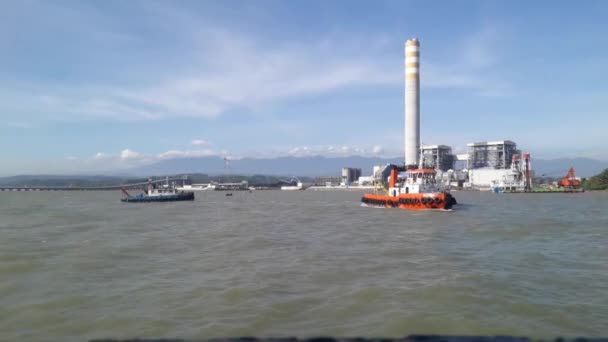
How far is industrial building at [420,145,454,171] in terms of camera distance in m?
102

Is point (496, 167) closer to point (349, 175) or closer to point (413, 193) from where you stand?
point (349, 175)

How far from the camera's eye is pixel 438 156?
335ft

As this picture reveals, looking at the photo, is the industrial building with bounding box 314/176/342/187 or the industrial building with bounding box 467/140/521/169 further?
the industrial building with bounding box 314/176/342/187

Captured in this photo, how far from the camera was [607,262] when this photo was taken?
11.6m

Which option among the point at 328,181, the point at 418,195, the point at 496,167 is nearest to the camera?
the point at 418,195

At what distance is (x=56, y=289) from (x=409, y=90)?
6796cm

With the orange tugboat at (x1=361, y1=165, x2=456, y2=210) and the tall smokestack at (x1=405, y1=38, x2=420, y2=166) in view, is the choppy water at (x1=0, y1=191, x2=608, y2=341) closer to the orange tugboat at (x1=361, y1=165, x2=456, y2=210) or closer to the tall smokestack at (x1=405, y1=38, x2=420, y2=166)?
the orange tugboat at (x1=361, y1=165, x2=456, y2=210)

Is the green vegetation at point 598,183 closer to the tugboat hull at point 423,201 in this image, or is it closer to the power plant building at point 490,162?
the power plant building at point 490,162

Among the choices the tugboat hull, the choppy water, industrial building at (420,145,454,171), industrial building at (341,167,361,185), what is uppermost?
industrial building at (420,145,454,171)

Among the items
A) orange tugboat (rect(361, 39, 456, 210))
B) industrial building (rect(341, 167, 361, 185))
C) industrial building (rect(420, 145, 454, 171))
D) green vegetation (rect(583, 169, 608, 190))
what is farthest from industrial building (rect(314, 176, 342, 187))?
orange tugboat (rect(361, 39, 456, 210))

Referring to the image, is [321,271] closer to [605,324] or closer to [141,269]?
[141,269]

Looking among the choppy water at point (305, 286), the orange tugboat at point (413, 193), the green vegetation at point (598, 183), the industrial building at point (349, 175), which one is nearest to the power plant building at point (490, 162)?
the green vegetation at point (598, 183)

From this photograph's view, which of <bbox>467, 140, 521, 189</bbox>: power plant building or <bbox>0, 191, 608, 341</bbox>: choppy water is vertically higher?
<bbox>467, 140, 521, 189</bbox>: power plant building

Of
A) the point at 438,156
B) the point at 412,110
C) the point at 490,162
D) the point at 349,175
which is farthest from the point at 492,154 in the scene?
the point at 349,175
